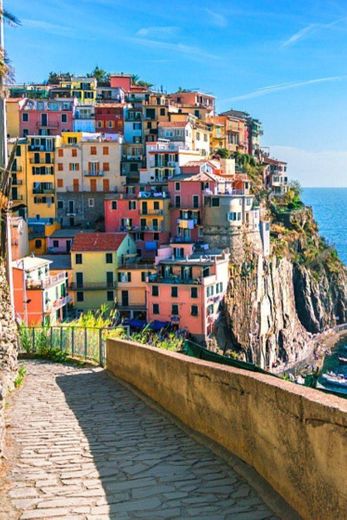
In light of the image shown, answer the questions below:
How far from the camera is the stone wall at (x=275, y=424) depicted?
514 cm

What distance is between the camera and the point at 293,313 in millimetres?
74812

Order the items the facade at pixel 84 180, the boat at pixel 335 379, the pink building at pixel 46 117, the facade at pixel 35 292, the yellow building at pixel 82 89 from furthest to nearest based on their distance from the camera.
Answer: the yellow building at pixel 82 89 → the pink building at pixel 46 117 → the facade at pixel 84 180 → the boat at pixel 335 379 → the facade at pixel 35 292

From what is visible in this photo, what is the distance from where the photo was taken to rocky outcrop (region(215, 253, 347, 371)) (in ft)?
194

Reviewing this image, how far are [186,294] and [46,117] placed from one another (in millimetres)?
34962

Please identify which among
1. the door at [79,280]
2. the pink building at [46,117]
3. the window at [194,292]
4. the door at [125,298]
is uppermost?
the pink building at [46,117]

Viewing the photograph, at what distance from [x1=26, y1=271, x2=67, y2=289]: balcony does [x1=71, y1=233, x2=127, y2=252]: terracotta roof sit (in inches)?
145

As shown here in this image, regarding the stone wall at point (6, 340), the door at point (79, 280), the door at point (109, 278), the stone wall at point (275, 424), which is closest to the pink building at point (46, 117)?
the door at point (79, 280)

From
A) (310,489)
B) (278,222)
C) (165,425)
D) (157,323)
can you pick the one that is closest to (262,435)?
(310,489)

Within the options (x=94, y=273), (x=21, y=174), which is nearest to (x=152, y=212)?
(x=94, y=273)

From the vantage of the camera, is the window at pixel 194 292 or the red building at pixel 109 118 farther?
the red building at pixel 109 118

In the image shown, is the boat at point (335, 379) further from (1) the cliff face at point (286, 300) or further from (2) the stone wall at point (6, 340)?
(2) the stone wall at point (6, 340)

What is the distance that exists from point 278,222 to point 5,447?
3063 inches

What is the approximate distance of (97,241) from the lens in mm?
58625

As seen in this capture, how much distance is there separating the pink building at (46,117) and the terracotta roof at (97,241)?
75.4 ft
